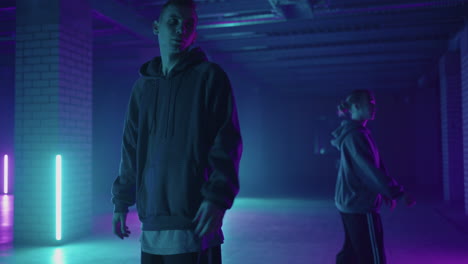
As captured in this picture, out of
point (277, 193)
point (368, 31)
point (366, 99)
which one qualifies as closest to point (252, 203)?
point (277, 193)

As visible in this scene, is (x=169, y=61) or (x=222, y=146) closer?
(x=222, y=146)

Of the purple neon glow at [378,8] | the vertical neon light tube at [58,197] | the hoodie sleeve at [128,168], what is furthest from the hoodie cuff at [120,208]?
the purple neon glow at [378,8]

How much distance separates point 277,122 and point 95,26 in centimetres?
1230

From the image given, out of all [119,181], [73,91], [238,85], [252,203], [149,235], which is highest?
[238,85]

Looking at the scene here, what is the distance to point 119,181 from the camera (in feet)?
6.41

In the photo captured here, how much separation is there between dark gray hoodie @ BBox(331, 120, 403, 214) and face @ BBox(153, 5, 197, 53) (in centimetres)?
192

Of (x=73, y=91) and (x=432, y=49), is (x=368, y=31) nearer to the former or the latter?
(x=432, y=49)

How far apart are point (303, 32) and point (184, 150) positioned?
7.83 meters

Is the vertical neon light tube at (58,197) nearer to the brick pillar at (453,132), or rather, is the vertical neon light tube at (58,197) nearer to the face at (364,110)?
the face at (364,110)

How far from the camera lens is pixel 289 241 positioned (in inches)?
241

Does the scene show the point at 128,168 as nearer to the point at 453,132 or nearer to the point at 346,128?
the point at 346,128

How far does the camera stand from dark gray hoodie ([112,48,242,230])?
1629mm

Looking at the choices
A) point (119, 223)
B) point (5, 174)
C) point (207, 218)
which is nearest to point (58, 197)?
point (119, 223)

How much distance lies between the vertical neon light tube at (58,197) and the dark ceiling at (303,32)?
252 cm
